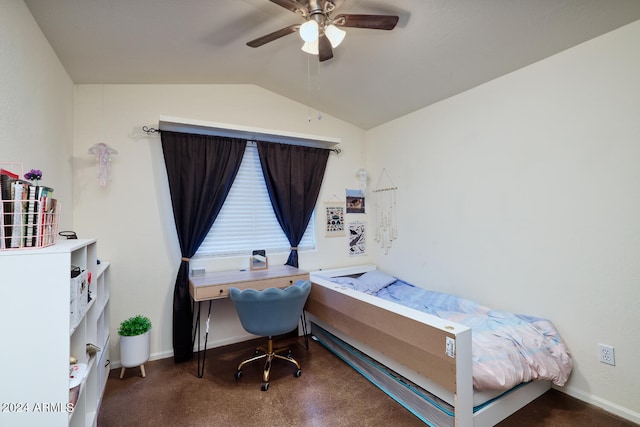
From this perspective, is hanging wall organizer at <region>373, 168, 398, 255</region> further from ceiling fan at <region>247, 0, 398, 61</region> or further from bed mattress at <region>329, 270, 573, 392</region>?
ceiling fan at <region>247, 0, 398, 61</region>

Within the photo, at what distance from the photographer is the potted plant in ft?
7.87

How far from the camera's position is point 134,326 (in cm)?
247

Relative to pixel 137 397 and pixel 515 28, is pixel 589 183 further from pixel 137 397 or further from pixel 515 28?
pixel 137 397

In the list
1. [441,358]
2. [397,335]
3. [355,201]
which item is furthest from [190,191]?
[441,358]

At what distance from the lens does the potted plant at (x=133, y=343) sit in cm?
240

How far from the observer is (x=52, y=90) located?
80.3 inches

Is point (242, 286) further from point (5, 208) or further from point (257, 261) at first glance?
point (5, 208)

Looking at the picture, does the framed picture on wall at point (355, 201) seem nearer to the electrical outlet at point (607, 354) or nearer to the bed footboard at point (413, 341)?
the bed footboard at point (413, 341)

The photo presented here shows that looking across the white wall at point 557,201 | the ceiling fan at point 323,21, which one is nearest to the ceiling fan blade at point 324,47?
the ceiling fan at point 323,21

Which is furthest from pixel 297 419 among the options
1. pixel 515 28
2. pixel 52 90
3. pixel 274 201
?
pixel 515 28

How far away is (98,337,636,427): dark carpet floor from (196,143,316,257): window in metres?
1.12

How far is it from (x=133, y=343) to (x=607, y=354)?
11.3 ft

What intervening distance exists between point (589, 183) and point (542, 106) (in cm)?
67

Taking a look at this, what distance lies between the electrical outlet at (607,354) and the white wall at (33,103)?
11.9 ft
